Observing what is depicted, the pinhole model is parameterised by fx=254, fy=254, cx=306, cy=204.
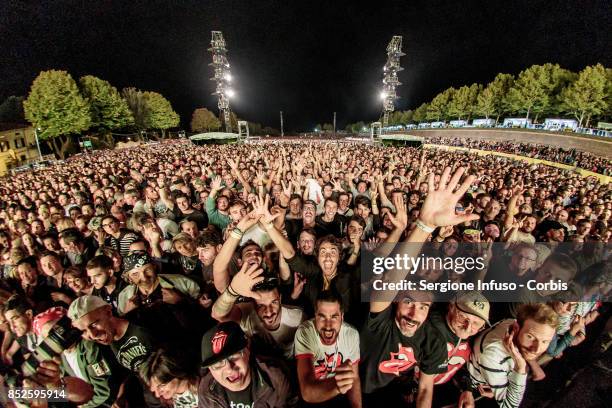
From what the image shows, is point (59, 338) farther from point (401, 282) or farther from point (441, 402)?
point (441, 402)

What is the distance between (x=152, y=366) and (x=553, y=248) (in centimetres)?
599

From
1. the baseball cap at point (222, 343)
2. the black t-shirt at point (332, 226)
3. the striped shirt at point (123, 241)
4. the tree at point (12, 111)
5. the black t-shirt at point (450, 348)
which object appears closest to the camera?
the baseball cap at point (222, 343)

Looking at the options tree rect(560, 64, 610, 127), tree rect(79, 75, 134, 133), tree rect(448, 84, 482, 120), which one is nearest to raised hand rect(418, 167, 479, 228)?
tree rect(79, 75, 134, 133)

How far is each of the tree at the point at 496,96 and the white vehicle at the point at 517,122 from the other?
2485 millimetres

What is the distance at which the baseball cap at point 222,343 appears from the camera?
1.77 metres

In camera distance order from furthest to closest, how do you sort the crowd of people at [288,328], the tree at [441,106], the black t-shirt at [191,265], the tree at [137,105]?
1. the tree at [441,106]
2. the tree at [137,105]
3. the black t-shirt at [191,265]
4. the crowd of people at [288,328]

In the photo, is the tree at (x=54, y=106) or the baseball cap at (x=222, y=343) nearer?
the baseball cap at (x=222, y=343)

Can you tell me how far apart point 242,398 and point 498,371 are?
224 cm

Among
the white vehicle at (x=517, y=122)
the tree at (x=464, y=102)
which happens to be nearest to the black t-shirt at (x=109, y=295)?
the white vehicle at (x=517, y=122)

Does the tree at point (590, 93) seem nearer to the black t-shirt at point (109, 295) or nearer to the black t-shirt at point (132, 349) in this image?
the black t-shirt at point (132, 349)

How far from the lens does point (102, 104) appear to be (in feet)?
129

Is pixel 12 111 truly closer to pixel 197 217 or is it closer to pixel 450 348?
pixel 197 217

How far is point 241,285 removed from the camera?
228cm

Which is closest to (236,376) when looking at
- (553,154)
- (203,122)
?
(553,154)
